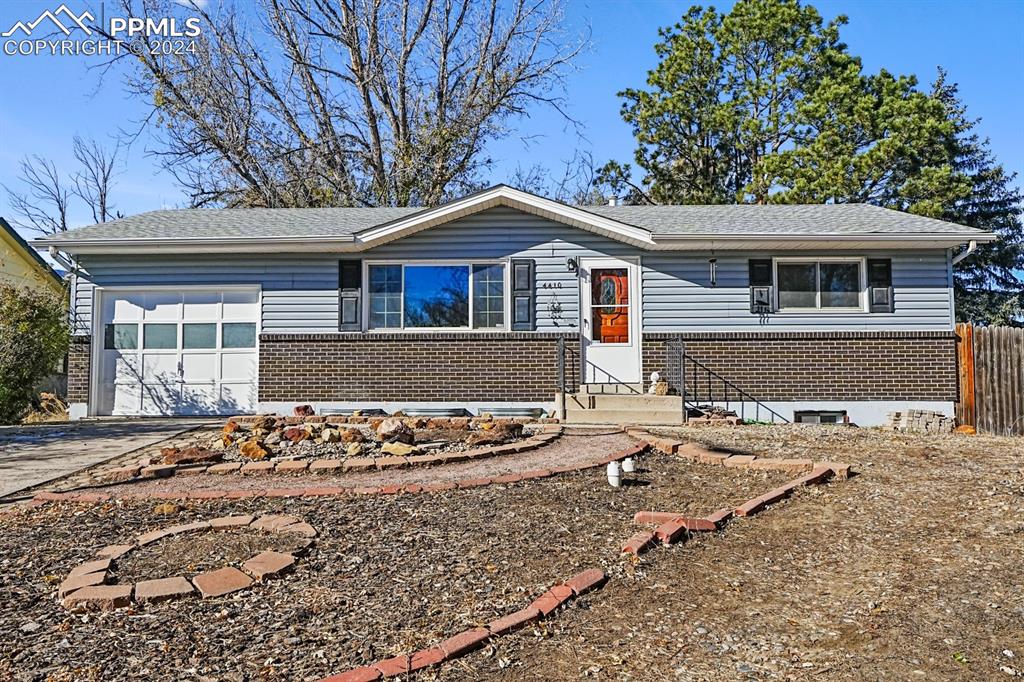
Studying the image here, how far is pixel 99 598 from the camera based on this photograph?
2.91 metres

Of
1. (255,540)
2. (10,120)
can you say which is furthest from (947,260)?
(10,120)

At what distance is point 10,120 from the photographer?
20.3 m

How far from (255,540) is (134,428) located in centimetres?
626

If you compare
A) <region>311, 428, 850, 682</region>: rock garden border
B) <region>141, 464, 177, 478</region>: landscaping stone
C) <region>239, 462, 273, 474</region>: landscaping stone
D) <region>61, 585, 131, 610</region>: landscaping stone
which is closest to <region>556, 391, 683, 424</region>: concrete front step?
<region>311, 428, 850, 682</region>: rock garden border

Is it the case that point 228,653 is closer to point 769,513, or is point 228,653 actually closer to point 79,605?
point 79,605

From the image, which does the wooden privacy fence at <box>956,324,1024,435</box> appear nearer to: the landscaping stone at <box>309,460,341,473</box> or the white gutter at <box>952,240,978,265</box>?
the white gutter at <box>952,240,978,265</box>

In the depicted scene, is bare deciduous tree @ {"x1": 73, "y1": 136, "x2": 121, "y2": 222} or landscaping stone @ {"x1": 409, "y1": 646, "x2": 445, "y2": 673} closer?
landscaping stone @ {"x1": 409, "y1": 646, "x2": 445, "y2": 673}

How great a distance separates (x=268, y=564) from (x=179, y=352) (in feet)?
28.2

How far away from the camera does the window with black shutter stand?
1048 centimetres

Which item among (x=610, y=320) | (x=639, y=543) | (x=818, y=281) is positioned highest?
(x=818, y=281)

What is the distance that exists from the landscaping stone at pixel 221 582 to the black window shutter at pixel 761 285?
905 centimetres

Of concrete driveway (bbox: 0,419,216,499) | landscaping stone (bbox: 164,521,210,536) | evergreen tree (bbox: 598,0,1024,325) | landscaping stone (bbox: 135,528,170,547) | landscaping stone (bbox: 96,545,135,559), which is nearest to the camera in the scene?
landscaping stone (bbox: 96,545,135,559)

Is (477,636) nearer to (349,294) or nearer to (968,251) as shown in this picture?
(349,294)

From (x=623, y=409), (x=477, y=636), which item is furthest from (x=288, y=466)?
(x=623, y=409)
